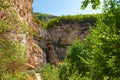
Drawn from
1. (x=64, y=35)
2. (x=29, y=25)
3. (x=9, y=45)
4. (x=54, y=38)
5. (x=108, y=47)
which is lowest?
(x=54, y=38)

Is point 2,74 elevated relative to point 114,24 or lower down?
lower down

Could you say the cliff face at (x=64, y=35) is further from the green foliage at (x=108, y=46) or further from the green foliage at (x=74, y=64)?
the green foliage at (x=108, y=46)

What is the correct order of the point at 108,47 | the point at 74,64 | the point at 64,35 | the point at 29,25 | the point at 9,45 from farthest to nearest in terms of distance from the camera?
the point at 64,35, the point at 29,25, the point at 74,64, the point at 9,45, the point at 108,47

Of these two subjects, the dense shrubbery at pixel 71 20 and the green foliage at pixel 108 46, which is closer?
the green foliage at pixel 108 46

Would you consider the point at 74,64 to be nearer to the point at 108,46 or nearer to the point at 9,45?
the point at 9,45

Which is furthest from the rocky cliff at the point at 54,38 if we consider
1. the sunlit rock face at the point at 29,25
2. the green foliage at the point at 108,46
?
the green foliage at the point at 108,46

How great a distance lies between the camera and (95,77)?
60.3 ft

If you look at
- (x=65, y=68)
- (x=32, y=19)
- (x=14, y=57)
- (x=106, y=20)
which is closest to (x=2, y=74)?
(x=14, y=57)

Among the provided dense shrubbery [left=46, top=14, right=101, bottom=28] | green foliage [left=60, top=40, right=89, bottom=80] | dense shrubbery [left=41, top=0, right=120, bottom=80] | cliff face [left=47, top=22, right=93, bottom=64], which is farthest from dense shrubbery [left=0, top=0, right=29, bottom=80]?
dense shrubbery [left=46, top=14, right=101, bottom=28]

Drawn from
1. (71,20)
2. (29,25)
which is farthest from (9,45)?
(71,20)

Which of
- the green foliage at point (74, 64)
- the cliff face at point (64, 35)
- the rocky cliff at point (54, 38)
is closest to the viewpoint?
the green foliage at point (74, 64)

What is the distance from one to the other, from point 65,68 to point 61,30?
48.9m

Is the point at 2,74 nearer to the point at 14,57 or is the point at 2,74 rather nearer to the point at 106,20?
the point at 14,57

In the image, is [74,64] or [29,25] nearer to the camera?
[74,64]
